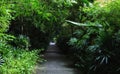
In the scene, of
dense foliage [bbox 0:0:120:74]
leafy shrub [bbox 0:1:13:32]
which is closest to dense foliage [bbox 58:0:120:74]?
dense foliage [bbox 0:0:120:74]

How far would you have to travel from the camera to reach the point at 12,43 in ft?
38.2

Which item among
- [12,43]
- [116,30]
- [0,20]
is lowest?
[12,43]

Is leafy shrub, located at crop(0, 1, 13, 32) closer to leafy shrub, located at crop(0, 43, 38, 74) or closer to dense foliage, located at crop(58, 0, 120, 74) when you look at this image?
leafy shrub, located at crop(0, 43, 38, 74)

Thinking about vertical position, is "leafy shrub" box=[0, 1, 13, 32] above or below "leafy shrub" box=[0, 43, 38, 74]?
above

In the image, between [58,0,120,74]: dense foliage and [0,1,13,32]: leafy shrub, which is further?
[58,0,120,74]: dense foliage

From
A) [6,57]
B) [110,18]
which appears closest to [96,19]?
[110,18]

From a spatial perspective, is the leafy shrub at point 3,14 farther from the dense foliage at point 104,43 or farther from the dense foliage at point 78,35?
the dense foliage at point 104,43

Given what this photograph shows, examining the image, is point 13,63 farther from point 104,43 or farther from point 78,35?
point 78,35

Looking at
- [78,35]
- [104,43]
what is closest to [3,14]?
[104,43]

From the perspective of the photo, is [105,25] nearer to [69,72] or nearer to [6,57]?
[69,72]

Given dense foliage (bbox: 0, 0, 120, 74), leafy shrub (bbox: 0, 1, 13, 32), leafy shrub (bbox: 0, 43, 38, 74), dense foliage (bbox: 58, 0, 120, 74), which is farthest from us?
dense foliage (bbox: 58, 0, 120, 74)

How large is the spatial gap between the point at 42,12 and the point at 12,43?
72.2 inches

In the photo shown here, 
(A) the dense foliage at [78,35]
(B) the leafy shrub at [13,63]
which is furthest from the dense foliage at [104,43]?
(B) the leafy shrub at [13,63]

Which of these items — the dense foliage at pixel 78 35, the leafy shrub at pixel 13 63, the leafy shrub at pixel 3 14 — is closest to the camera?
the leafy shrub at pixel 3 14
